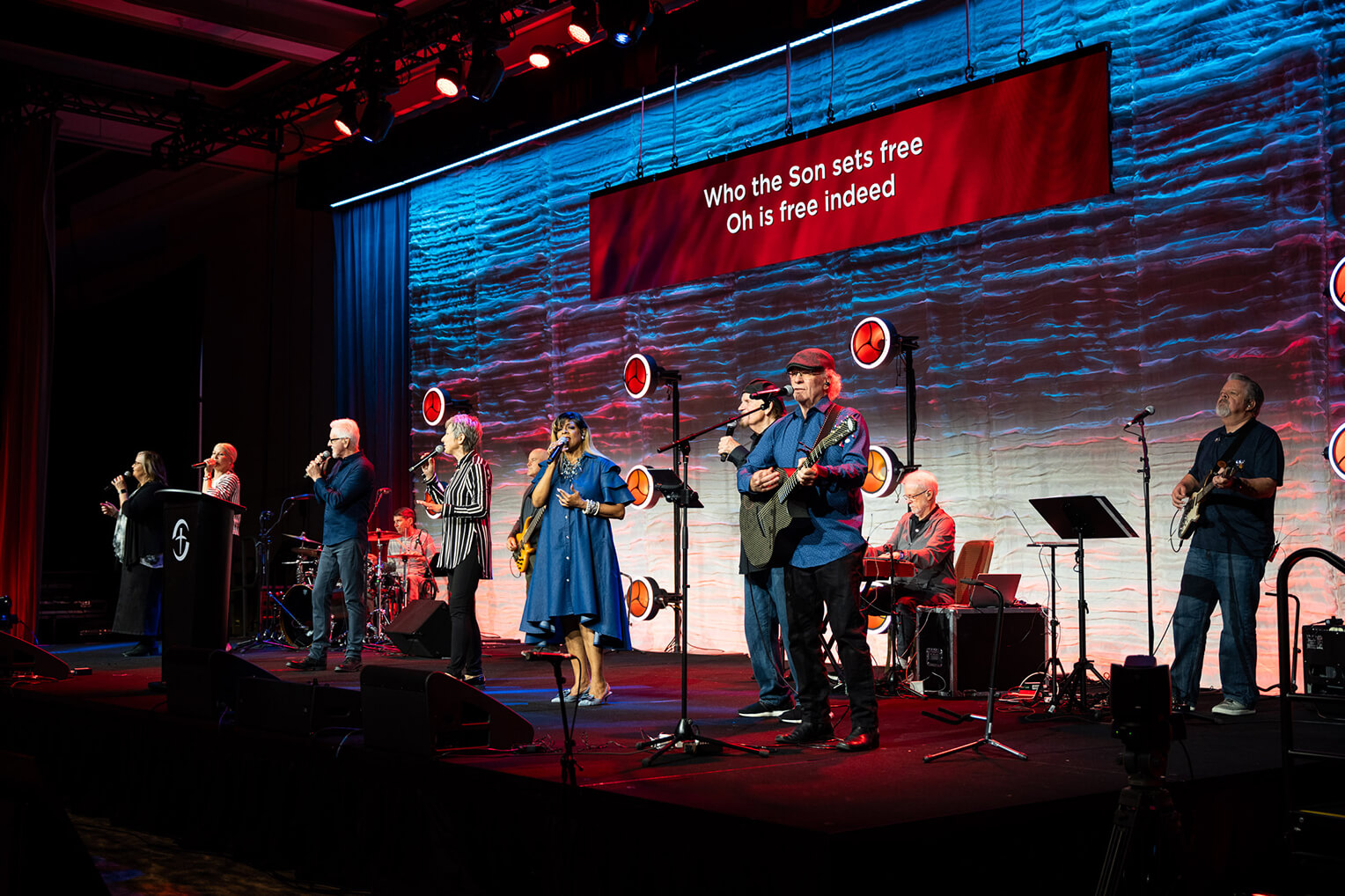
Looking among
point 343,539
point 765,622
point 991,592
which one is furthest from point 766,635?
point 343,539

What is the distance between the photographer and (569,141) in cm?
1167

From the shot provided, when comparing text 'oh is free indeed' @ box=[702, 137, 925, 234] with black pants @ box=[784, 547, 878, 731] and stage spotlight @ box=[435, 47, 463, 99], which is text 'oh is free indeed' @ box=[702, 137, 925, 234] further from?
black pants @ box=[784, 547, 878, 731]

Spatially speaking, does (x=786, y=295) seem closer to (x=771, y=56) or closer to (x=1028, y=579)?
(x=771, y=56)

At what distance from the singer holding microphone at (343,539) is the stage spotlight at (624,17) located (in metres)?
3.30

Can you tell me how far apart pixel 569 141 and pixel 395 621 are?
5.16m

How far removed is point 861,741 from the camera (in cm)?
468

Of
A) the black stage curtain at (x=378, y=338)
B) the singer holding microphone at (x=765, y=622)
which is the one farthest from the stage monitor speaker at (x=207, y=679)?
the black stage curtain at (x=378, y=338)

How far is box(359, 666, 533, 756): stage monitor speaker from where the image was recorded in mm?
4305

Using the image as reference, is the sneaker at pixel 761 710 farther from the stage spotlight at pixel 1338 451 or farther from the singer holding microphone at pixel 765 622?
the stage spotlight at pixel 1338 451

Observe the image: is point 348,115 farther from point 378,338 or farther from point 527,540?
point 527,540

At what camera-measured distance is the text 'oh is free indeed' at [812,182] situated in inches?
342

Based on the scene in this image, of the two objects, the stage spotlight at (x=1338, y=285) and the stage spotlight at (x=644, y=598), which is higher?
the stage spotlight at (x=1338, y=285)

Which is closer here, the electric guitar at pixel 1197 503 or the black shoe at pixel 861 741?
the black shoe at pixel 861 741

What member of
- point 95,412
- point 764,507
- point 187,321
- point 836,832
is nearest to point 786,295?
point 764,507
